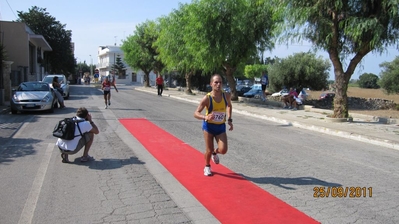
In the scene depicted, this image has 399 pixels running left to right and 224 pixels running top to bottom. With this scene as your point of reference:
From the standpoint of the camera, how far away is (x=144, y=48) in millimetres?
44469

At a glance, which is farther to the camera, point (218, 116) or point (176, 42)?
point (176, 42)

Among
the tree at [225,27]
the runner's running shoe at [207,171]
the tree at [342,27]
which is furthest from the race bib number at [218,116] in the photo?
the tree at [225,27]

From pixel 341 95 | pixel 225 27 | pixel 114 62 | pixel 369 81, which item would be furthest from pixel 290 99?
pixel 114 62

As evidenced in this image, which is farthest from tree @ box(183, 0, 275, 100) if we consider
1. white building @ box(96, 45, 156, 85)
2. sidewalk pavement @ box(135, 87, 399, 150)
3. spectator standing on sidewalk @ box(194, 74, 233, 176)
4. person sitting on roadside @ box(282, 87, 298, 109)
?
white building @ box(96, 45, 156, 85)

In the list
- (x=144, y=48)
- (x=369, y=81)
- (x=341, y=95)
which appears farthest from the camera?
(x=369, y=81)

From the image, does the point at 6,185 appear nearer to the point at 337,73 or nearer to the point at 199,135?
the point at 199,135

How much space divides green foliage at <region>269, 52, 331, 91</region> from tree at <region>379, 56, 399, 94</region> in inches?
183

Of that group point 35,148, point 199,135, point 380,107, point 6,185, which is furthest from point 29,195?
point 380,107

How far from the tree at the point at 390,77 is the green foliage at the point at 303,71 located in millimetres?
4661

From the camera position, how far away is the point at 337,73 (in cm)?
1469

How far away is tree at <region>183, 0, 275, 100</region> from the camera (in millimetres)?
20856

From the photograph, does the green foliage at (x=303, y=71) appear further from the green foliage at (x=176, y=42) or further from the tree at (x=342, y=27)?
the tree at (x=342, y=27)
